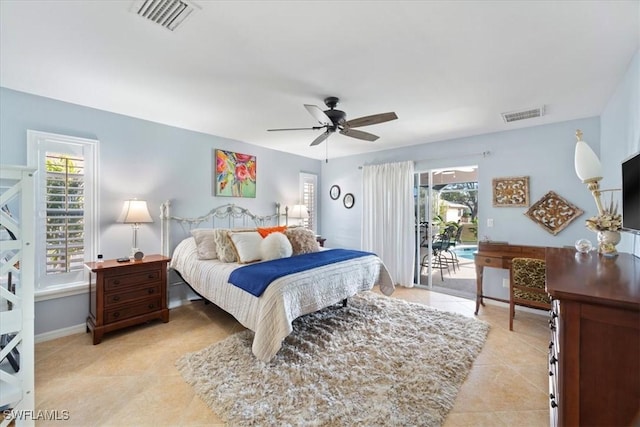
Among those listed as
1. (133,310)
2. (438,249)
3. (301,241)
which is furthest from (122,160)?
(438,249)

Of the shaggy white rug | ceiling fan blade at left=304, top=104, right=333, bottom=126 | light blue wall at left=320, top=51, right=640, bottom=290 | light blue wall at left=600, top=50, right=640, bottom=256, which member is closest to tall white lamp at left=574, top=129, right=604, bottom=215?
light blue wall at left=600, top=50, right=640, bottom=256

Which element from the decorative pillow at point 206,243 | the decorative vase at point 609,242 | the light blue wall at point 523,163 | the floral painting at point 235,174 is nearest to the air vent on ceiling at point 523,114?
the light blue wall at point 523,163

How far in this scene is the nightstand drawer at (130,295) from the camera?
2.79m

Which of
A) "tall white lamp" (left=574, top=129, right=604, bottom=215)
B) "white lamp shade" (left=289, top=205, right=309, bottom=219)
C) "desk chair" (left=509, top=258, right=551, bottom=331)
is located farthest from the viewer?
"white lamp shade" (left=289, top=205, right=309, bottom=219)

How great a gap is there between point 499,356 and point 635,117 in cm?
225

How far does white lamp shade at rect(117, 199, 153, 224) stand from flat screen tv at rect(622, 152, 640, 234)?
414 centimetres

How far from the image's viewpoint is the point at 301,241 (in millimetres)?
3744

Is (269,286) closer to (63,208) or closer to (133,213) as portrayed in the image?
(133,213)

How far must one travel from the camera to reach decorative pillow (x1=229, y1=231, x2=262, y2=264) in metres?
3.19

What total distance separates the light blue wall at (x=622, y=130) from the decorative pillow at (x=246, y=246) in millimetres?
3272

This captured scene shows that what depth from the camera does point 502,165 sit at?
12.9 feet

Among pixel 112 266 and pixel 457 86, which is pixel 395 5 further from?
pixel 112 266

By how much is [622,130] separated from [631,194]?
1379mm

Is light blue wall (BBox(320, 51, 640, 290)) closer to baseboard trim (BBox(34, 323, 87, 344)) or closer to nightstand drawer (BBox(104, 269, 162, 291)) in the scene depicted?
nightstand drawer (BBox(104, 269, 162, 291))
